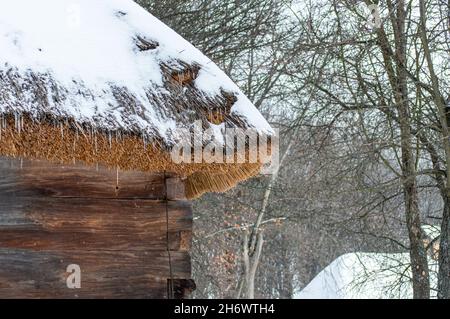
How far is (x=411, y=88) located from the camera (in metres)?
9.65

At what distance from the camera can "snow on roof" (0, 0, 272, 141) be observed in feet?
18.0

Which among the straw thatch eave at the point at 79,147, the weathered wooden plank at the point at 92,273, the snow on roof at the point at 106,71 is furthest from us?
the snow on roof at the point at 106,71

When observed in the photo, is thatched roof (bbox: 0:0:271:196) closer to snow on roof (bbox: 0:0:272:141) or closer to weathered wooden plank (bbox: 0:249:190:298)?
snow on roof (bbox: 0:0:272:141)

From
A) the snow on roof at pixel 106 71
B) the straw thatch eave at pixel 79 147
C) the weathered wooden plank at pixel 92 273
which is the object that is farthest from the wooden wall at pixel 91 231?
the snow on roof at pixel 106 71

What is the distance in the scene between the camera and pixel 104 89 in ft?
18.9

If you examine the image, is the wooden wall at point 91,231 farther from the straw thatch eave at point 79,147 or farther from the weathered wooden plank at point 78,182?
the straw thatch eave at point 79,147

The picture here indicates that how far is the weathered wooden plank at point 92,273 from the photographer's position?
211 inches

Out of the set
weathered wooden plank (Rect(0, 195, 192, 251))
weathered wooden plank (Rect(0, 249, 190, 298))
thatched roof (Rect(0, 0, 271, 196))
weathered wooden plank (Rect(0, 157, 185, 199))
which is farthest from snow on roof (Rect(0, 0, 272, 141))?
weathered wooden plank (Rect(0, 249, 190, 298))

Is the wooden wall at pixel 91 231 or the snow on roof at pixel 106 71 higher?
the snow on roof at pixel 106 71

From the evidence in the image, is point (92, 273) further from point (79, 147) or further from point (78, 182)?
point (79, 147)

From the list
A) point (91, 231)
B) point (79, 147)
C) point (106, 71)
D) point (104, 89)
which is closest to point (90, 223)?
point (91, 231)

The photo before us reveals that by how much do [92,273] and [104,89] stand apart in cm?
126
